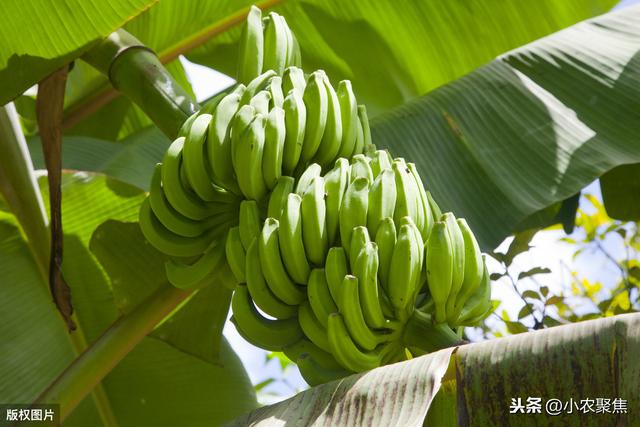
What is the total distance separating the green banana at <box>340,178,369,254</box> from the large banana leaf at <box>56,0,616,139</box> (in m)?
0.93

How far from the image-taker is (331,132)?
133 centimetres

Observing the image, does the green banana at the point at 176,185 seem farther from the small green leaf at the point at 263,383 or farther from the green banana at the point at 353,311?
the small green leaf at the point at 263,383

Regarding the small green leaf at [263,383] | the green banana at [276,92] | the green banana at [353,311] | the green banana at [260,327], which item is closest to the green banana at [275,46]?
the green banana at [276,92]

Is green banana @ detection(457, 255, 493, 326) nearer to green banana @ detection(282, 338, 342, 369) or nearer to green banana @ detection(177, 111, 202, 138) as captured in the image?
green banana @ detection(282, 338, 342, 369)

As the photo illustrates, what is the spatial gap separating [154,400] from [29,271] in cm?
44

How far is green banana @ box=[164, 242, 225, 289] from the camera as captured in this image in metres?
1.34

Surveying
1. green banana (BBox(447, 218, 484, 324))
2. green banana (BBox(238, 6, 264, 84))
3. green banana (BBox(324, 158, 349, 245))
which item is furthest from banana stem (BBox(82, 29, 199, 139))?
green banana (BBox(447, 218, 484, 324))

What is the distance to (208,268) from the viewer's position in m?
1.34

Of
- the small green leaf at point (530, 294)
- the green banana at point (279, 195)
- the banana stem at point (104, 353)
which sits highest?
the green banana at point (279, 195)

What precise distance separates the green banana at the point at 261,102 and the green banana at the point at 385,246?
10.7 inches

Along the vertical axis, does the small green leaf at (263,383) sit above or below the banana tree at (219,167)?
below

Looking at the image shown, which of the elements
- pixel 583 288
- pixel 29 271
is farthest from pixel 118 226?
pixel 583 288

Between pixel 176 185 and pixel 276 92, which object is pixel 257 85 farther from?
pixel 176 185

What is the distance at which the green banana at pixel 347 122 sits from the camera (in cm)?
136
